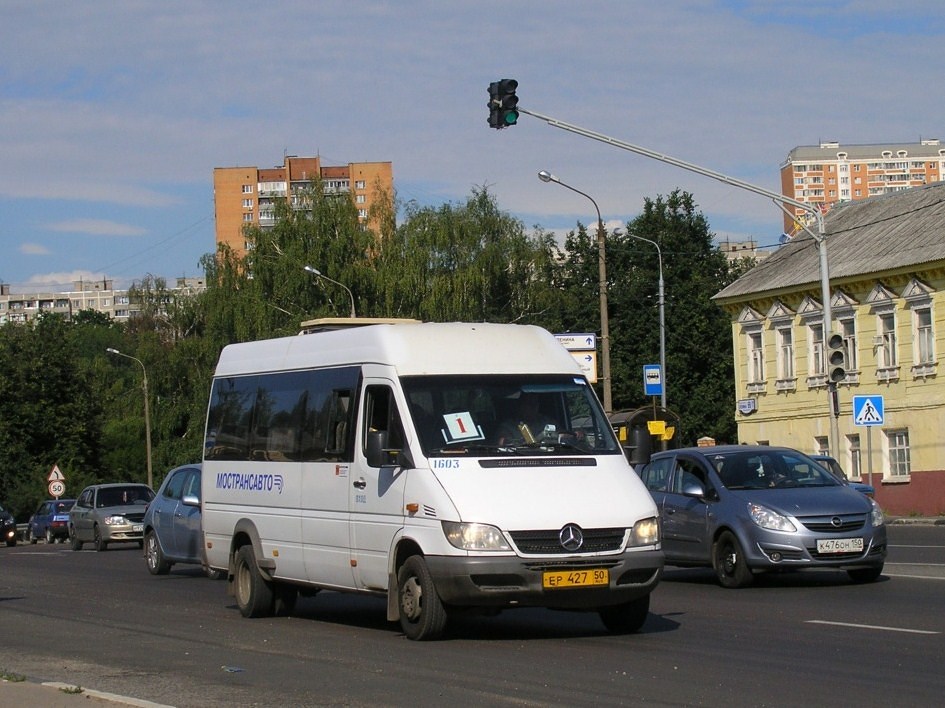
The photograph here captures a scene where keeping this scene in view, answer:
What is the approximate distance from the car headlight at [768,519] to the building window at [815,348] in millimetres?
35436

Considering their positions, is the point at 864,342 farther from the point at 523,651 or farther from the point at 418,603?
the point at 523,651

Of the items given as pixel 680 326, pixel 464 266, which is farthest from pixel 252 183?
pixel 464 266

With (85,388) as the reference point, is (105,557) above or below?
below

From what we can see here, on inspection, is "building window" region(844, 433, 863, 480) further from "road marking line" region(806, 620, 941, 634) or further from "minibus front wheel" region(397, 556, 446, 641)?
"minibus front wheel" region(397, 556, 446, 641)

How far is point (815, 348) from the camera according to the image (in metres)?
51.8

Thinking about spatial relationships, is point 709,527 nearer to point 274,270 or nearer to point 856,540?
point 856,540

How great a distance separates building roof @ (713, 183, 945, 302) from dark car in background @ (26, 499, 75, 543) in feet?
79.4

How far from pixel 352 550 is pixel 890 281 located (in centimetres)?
3673

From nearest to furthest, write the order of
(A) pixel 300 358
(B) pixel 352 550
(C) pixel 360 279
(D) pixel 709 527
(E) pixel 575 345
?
(B) pixel 352 550
(A) pixel 300 358
(D) pixel 709 527
(E) pixel 575 345
(C) pixel 360 279

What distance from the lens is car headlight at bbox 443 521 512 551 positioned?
11719 millimetres

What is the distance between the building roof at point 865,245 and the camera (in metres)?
46.8

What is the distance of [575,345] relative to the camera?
31.1 metres

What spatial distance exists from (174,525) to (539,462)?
1248cm

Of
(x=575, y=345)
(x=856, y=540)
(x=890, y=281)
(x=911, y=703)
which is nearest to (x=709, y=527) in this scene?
(x=856, y=540)
